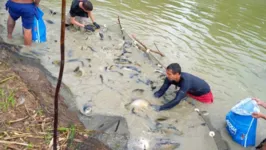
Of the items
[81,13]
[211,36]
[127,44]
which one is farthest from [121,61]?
[211,36]

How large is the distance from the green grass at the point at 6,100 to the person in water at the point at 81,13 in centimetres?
Answer: 378

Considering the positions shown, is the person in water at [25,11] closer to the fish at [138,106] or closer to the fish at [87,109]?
the fish at [87,109]

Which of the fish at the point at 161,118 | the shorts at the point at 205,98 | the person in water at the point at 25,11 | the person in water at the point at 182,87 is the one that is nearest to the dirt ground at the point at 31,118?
the fish at the point at 161,118

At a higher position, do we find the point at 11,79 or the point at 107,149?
the point at 11,79

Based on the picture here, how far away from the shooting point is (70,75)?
5340 millimetres

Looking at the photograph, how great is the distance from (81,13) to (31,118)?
4609 mm

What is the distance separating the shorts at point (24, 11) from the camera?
5500mm

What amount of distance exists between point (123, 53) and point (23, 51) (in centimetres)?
223

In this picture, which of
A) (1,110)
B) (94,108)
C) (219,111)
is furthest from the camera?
(219,111)

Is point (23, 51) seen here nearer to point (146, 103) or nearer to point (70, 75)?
point (70, 75)

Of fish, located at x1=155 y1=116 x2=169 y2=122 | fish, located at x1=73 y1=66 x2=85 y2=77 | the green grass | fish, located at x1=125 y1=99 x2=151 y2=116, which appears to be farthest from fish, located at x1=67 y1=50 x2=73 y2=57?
fish, located at x1=155 y1=116 x2=169 y2=122

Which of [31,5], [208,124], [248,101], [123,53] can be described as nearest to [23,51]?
[31,5]

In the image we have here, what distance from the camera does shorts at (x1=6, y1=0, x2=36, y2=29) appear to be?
18.0 feet

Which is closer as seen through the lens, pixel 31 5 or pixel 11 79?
pixel 11 79
